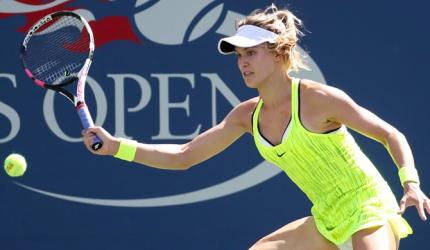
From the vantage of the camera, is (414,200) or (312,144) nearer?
(414,200)

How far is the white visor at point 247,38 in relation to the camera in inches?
178

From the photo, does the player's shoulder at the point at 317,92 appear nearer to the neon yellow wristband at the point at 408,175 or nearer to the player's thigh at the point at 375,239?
the neon yellow wristband at the point at 408,175

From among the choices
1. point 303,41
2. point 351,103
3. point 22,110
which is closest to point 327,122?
point 351,103

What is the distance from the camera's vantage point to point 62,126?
21.4ft

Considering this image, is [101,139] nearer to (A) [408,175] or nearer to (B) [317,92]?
(B) [317,92]

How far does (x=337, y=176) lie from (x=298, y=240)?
0.33 meters

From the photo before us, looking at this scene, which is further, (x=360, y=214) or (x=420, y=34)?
(x=420, y=34)

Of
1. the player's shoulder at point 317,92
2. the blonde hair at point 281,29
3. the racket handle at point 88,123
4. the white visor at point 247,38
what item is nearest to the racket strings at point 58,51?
the racket handle at point 88,123

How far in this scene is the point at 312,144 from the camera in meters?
4.48

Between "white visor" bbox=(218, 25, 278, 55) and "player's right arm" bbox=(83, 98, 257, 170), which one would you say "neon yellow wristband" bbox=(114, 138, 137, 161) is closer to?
"player's right arm" bbox=(83, 98, 257, 170)

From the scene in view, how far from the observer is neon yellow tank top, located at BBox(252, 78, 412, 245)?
4.46 meters

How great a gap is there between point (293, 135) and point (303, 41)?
2132mm

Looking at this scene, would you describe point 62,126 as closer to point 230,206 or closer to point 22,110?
point 22,110

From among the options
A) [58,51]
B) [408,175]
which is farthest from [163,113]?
[408,175]
